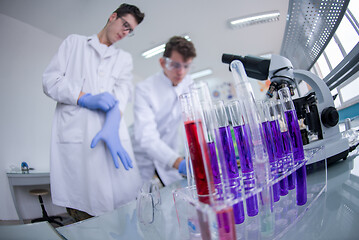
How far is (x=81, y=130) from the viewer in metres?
0.79

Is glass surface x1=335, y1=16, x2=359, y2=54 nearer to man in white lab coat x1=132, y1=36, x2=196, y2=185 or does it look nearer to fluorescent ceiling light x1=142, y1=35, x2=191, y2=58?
fluorescent ceiling light x1=142, y1=35, x2=191, y2=58

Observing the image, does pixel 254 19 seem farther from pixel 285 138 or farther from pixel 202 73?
pixel 285 138

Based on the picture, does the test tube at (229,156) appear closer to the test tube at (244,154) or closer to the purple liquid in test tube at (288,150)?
the test tube at (244,154)

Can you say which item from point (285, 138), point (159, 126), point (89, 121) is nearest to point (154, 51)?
point (89, 121)

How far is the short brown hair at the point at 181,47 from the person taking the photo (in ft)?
2.87

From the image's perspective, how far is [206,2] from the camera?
0.70 meters

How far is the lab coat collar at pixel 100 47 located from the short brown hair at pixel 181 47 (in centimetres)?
24

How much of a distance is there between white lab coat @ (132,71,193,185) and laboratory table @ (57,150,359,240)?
62cm

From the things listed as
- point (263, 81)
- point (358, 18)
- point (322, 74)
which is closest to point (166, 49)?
point (263, 81)

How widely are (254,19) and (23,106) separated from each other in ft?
2.82

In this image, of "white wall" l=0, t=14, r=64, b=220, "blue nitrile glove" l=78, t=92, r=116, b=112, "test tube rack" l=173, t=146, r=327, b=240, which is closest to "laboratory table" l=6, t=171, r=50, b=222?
"white wall" l=0, t=14, r=64, b=220

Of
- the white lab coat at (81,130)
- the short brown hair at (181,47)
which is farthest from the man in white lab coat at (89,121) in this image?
the short brown hair at (181,47)

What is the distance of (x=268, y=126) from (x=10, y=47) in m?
0.84

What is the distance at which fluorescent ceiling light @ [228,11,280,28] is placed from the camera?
726 millimetres
